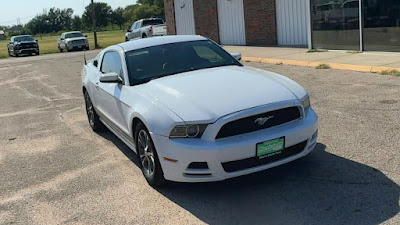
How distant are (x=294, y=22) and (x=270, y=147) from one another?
15.4m

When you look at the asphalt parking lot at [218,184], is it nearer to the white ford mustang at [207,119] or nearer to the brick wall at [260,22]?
the white ford mustang at [207,119]

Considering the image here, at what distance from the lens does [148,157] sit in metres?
4.82

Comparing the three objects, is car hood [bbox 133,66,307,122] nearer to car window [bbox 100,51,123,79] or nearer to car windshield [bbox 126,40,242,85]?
car windshield [bbox 126,40,242,85]

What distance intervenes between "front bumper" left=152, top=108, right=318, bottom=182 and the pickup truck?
26.5m

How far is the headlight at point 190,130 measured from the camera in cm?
423

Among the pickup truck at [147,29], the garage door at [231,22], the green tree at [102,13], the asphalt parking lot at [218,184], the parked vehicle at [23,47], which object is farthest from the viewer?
the green tree at [102,13]

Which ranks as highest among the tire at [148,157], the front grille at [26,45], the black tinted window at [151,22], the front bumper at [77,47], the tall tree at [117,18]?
the tall tree at [117,18]

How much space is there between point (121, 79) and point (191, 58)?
0.95m

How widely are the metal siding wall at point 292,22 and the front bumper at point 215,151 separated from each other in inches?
570

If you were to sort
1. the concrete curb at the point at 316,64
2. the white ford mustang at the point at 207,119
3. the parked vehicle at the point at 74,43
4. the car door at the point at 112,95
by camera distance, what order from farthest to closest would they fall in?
the parked vehicle at the point at 74,43 < the concrete curb at the point at 316,64 < the car door at the point at 112,95 < the white ford mustang at the point at 207,119

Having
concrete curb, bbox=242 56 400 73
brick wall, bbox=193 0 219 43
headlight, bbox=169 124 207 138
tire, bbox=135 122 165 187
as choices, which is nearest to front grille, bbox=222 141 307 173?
headlight, bbox=169 124 207 138

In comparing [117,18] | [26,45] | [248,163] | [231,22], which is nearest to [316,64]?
[248,163]

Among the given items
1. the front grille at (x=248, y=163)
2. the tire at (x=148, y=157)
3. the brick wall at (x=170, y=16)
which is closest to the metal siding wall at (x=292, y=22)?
the brick wall at (x=170, y=16)

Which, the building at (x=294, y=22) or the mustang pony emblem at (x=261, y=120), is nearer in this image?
the mustang pony emblem at (x=261, y=120)
